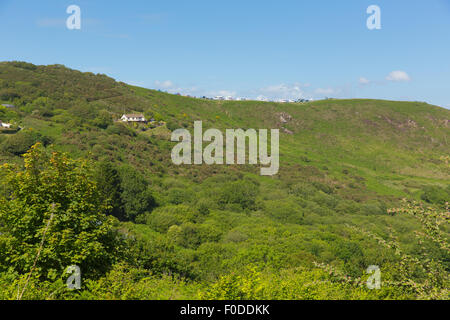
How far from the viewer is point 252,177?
81.7 metres

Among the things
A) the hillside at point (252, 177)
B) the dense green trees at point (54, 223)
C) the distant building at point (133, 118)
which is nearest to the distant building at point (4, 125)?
the hillside at point (252, 177)

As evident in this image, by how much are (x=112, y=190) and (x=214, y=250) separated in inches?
755

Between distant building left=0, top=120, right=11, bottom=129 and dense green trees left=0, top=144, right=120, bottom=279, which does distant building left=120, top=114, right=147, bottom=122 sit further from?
dense green trees left=0, top=144, right=120, bottom=279

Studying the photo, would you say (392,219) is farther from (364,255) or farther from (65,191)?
(65,191)

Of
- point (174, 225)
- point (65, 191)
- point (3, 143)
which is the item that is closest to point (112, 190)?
point (174, 225)

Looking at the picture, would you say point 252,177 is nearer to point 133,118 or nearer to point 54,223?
point 133,118

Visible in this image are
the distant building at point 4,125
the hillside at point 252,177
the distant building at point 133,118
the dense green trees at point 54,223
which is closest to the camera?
the dense green trees at point 54,223

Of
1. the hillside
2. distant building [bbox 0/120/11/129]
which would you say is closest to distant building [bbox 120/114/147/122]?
the hillside

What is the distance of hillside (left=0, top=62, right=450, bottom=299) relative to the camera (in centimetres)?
3052

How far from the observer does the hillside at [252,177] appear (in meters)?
30.5

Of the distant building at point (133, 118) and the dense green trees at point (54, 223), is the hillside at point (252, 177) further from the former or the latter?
the distant building at point (133, 118)

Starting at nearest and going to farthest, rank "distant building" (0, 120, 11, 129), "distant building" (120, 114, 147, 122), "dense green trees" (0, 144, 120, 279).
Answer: "dense green trees" (0, 144, 120, 279), "distant building" (0, 120, 11, 129), "distant building" (120, 114, 147, 122)
